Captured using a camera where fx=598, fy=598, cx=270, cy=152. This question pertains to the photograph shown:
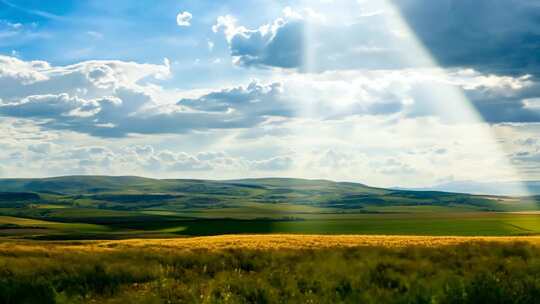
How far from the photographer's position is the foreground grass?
18219 mm

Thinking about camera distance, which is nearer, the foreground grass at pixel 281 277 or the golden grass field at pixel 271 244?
the foreground grass at pixel 281 277

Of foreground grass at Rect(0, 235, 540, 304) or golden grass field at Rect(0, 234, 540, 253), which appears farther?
golden grass field at Rect(0, 234, 540, 253)

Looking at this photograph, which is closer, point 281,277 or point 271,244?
point 281,277

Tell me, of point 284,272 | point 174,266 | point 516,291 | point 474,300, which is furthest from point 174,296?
point 516,291

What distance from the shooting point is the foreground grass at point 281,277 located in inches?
717

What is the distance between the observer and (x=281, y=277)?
2128 centimetres

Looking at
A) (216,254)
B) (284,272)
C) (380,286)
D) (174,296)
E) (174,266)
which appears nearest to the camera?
(174,296)

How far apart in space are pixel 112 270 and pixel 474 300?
1351cm

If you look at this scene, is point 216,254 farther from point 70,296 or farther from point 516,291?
point 516,291

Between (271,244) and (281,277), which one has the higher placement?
(281,277)

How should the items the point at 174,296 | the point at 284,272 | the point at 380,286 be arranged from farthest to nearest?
the point at 284,272
the point at 380,286
the point at 174,296

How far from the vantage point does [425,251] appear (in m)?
29.5

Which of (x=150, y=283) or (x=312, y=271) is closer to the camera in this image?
(x=150, y=283)

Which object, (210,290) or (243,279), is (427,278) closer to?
(243,279)
